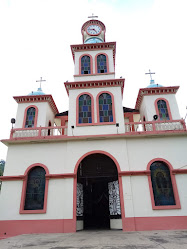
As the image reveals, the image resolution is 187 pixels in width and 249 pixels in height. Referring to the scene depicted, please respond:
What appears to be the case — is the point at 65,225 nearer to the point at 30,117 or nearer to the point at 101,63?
the point at 30,117

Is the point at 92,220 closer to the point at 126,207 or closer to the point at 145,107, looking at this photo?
the point at 126,207

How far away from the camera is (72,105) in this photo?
12320mm

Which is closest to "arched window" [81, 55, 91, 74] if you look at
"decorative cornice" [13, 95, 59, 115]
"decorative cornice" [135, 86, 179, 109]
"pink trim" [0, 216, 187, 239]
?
"decorative cornice" [13, 95, 59, 115]

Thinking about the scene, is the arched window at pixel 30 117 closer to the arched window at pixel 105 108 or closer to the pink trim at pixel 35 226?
the arched window at pixel 105 108

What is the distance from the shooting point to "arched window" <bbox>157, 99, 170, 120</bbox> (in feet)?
40.9

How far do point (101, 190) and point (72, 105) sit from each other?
6.83 m

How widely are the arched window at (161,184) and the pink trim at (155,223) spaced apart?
2.34 feet

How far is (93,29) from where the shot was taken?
1659 cm

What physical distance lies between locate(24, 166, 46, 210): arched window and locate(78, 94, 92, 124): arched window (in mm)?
3941

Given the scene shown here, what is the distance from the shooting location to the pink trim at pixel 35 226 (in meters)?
9.45

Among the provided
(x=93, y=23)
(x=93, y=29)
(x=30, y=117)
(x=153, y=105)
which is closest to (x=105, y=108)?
(x=153, y=105)

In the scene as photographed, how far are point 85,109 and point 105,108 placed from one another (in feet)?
4.30

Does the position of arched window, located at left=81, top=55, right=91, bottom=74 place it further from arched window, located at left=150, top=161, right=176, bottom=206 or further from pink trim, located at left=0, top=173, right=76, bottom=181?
arched window, located at left=150, top=161, right=176, bottom=206

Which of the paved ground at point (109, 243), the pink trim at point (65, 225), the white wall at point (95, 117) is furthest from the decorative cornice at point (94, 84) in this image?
the paved ground at point (109, 243)
